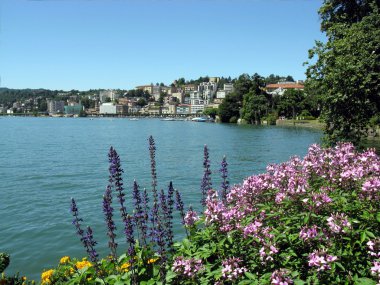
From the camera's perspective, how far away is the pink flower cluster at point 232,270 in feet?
12.4

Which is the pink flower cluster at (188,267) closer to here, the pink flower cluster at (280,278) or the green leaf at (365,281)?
the pink flower cluster at (280,278)

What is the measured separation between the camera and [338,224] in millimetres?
3861

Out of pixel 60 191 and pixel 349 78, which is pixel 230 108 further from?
pixel 349 78

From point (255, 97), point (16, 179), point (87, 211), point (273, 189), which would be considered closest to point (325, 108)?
point (87, 211)

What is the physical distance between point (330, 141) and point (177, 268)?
45.3ft

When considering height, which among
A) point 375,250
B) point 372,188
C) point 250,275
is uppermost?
point 372,188

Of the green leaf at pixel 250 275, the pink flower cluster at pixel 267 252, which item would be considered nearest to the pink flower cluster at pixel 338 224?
the pink flower cluster at pixel 267 252

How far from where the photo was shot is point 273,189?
561 cm

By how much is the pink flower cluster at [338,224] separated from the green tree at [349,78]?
11.7 m

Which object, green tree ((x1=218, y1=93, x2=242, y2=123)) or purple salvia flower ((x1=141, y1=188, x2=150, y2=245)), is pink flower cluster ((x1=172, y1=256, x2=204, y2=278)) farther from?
green tree ((x1=218, y1=93, x2=242, y2=123))

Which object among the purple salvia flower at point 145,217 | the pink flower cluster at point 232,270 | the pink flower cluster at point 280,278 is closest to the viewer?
the pink flower cluster at point 280,278

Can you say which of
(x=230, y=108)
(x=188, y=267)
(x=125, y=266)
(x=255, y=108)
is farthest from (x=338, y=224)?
(x=230, y=108)

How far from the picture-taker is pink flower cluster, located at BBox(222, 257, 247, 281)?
3.79m

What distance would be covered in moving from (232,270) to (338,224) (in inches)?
43.6
